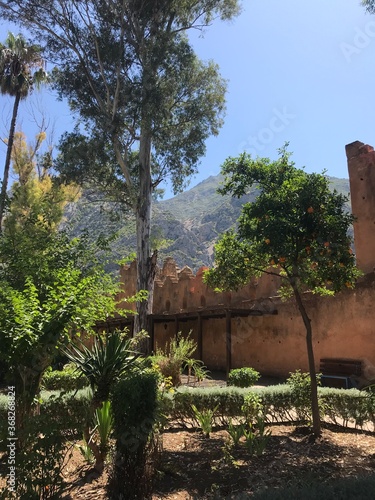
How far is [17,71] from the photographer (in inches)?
754

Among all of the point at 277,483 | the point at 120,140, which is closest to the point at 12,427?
the point at 277,483

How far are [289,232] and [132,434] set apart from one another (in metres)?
3.75

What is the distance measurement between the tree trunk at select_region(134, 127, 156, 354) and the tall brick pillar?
6767 millimetres

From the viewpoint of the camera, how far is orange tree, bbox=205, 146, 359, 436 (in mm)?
6414

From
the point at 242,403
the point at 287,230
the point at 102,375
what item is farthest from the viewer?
the point at 242,403

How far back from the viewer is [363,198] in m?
11.6

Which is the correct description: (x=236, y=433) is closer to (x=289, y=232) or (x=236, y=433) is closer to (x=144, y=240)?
(x=289, y=232)

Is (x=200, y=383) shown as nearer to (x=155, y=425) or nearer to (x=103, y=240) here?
(x=103, y=240)

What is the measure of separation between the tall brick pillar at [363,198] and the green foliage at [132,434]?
27.2ft

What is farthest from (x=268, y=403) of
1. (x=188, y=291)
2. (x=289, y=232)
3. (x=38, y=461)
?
(x=188, y=291)

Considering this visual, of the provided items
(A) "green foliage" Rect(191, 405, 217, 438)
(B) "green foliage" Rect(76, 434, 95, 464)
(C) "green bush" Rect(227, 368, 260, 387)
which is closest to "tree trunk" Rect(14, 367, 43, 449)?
(B) "green foliage" Rect(76, 434, 95, 464)

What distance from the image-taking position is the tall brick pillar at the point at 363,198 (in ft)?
36.5

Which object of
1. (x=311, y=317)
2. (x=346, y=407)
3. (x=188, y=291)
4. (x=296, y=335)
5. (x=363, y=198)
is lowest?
(x=346, y=407)

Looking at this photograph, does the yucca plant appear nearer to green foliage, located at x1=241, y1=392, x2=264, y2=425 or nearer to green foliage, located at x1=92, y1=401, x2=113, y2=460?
green foliage, located at x1=92, y1=401, x2=113, y2=460
